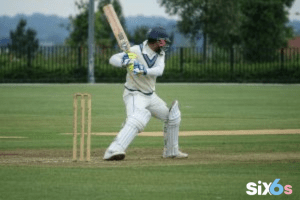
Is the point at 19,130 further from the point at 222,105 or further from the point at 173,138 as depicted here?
the point at 222,105

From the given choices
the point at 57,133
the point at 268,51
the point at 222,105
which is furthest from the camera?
the point at 268,51

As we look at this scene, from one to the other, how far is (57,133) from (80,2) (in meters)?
48.3

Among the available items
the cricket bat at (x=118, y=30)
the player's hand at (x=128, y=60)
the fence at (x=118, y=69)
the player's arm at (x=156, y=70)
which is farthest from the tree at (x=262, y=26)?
the player's hand at (x=128, y=60)

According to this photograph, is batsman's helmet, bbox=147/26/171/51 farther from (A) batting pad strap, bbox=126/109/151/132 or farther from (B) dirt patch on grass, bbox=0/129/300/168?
(B) dirt patch on grass, bbox=0/129/300/168

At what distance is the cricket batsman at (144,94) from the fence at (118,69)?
32993mm

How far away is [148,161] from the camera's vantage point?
1186 cm

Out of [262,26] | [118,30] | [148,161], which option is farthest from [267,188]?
[262,26]

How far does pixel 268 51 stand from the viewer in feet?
157

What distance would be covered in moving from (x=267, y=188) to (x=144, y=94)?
3.50m

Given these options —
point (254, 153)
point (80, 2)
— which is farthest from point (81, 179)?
point (80, 2)

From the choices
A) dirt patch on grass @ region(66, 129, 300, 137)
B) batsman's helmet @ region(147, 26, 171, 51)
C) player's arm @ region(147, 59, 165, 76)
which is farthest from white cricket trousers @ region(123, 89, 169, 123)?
dirt patch on grass @ region(66, 129, 300, 137)

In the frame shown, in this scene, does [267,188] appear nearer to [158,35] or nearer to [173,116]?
[173,116]

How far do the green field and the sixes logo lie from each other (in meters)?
0.08

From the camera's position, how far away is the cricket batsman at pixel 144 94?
11625 millimetres
